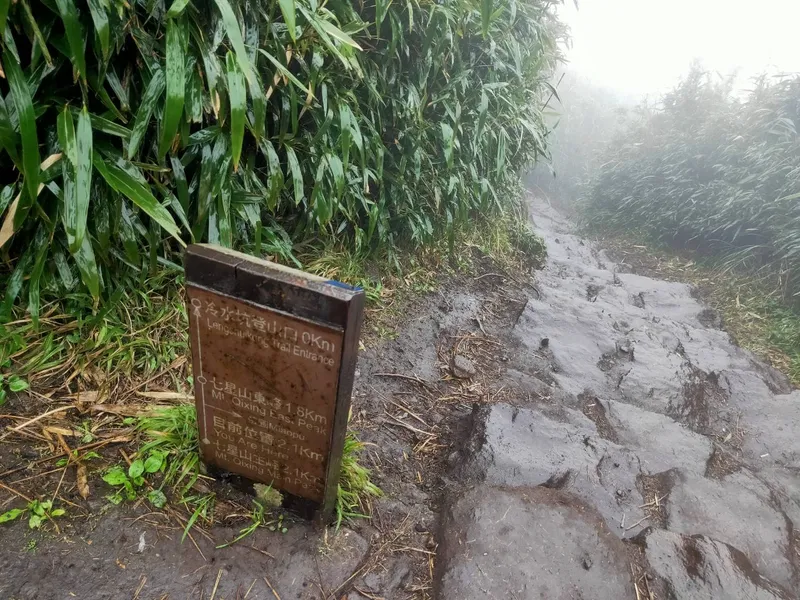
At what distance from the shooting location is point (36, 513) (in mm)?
1333

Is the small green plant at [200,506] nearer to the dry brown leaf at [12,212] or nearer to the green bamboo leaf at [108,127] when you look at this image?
the dry brown leaf at [12,212]

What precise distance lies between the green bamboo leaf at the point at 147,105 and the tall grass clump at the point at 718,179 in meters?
4.69

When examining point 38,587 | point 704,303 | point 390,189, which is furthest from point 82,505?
point 704,303

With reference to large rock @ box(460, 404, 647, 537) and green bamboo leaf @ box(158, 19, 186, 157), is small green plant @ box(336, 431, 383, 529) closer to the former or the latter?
large rock @ box(460, 404, 647, 537)

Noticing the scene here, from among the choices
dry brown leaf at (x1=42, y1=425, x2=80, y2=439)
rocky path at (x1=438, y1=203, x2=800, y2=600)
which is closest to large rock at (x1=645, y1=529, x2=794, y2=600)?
rocky path at (x1=438, y1=203, x2=800, y2=600)

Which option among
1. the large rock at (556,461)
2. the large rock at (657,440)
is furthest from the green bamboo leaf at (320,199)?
the large rock at (657,440)

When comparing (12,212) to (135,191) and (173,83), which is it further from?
(173,83)

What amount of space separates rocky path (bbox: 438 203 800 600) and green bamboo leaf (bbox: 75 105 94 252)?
1461mm

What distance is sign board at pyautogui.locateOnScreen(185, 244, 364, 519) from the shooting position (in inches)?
45.7

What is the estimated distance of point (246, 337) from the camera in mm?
1265

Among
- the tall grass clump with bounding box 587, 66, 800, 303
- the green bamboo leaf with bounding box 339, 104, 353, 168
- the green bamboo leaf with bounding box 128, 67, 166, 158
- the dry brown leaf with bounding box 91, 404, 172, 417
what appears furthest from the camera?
the tall grass clump with bounding box 587, 66, 800, 303

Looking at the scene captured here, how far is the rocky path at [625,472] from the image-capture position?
1521 millimetres

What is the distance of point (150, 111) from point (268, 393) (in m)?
0.92

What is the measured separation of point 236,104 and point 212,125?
57 cm
